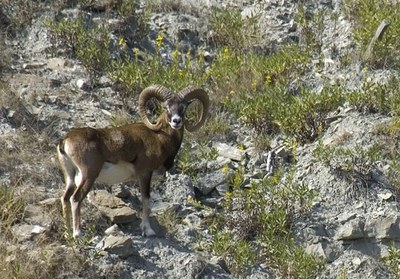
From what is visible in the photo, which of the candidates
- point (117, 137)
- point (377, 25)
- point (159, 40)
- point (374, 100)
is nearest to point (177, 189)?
point (117, 137)

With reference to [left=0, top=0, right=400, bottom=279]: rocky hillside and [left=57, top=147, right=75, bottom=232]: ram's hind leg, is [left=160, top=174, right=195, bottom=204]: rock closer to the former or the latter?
[left=0, top=0, right=400, bottom=279]: rocky hillside

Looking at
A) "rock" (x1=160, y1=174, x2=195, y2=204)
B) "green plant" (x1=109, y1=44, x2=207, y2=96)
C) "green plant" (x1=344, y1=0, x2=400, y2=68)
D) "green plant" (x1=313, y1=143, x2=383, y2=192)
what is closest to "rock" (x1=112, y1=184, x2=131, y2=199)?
"rock" (x1=160, y1=174, x2=195, y2=204)

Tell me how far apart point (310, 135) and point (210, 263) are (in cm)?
323

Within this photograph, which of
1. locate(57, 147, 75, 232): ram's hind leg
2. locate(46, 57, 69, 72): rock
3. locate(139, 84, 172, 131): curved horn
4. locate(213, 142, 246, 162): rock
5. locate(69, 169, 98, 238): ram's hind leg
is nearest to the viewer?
locate(69, 169, 98, 238): ram's hind leg

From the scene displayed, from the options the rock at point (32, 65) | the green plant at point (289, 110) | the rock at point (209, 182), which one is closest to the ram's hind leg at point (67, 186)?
the rock at point (209, 182)

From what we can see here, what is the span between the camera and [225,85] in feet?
50.1

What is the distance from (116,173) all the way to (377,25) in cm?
644

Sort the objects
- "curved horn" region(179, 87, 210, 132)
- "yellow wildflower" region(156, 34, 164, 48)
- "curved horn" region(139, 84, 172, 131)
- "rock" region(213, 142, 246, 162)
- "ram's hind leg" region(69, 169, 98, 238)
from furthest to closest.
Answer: "yellow wildflower" region(156, 34, 164, 48), "rock" region(213, 142, 246, 162), "curved horn" region(179, 87, 210, 132), "curved horn" region(139, 84, 172, 131), "ram's hind leg" region(69, 169, 98, 238)

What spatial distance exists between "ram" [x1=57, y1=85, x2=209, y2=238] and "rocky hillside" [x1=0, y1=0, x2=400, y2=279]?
0.36 meters

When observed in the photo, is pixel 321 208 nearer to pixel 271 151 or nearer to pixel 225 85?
pixel 271 151

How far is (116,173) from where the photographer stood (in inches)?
445

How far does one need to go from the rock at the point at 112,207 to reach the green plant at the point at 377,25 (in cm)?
546

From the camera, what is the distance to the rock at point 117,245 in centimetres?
1090

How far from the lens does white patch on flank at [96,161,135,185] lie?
11.2 m
